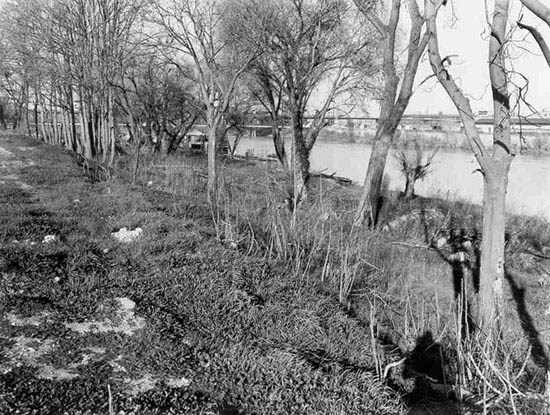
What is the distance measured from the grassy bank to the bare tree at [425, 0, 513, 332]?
0.69m

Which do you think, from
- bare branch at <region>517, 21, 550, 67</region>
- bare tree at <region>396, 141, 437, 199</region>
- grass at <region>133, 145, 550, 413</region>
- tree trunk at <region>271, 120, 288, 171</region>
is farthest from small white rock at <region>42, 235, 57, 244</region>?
tree trunk at <region>271, 120, 288, 171</region>

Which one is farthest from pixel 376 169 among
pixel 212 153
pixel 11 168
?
pixel 11 168

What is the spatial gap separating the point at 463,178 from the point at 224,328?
26056 mm

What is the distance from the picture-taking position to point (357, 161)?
38.2m

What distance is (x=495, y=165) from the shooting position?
20.3 feet

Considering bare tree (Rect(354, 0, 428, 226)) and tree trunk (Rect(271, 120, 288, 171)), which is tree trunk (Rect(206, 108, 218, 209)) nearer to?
bare tree (Rect(354, 0, 428, 226))

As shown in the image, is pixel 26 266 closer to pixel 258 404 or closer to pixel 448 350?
pixel 258 404

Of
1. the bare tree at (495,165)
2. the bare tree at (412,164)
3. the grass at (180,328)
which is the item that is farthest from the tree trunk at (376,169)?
the bare tree at (412,164)

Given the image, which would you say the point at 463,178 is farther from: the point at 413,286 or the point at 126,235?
the point at 126,235

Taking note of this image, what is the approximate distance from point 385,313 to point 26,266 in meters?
4.57

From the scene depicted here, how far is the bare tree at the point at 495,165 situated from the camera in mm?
6152

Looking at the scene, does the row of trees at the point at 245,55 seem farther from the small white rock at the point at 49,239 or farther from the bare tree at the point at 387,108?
the small white rock at the point at 49,239

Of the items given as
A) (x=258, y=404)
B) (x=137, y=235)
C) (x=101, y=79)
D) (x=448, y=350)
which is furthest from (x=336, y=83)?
(x=258, y=404)

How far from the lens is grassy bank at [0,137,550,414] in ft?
12.1
